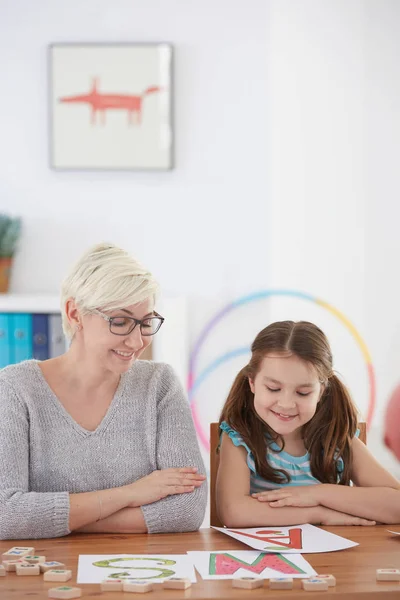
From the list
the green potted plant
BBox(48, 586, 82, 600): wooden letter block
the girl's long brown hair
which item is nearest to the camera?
BBox(48, 586, 82, 600): wooden letter block

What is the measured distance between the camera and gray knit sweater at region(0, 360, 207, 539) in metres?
1.78

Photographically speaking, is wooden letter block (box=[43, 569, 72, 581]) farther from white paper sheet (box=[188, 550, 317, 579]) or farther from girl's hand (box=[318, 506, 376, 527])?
girl's hand (box=[318, 506, 376, 527])

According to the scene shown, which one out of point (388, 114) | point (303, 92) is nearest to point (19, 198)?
point (303, 92)

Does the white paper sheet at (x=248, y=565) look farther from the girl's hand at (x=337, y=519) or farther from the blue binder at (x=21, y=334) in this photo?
the blue binder at (x=21, y=334)

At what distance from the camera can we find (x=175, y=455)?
195 centimetres

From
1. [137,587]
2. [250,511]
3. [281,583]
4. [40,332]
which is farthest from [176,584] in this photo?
[40,332]

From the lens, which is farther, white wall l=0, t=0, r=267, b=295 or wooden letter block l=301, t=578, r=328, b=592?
white wall l=0, t=0, r=267, b=295

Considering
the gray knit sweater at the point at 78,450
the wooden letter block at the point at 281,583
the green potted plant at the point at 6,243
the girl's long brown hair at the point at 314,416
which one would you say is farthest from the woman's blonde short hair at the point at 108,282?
the green potted plant at the point at 6,243

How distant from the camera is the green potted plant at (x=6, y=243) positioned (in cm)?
393

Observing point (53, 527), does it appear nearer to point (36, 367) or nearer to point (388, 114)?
point (36, 367)

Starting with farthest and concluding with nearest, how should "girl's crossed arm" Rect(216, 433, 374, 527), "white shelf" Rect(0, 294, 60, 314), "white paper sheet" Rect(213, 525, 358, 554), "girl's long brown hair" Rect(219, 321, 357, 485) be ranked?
"white shelf" Rect(0, 294, 60, 314), "girl's long brown hair" Rect(219, 321, 357, 485), "girl's crossed arm" Rect(216, 433, 374, 527), "white paper sheet" Rect(213, 525, 358, 554)

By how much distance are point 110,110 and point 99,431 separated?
2.37 metres

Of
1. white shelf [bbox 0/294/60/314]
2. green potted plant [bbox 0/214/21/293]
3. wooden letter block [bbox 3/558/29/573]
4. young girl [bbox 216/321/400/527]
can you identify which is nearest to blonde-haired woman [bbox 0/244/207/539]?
young girl [bbox 216/321/400/527]

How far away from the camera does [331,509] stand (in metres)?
1.93
